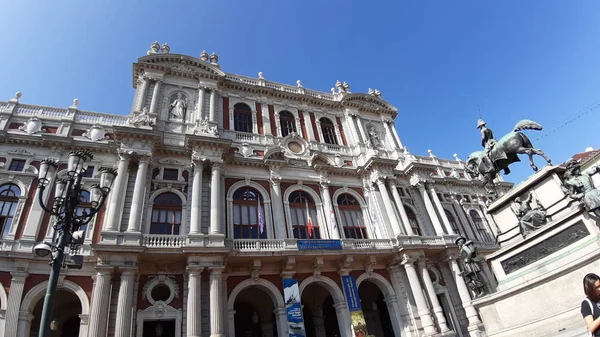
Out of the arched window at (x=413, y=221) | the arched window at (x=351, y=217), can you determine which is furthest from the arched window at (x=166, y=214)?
the arched window at (x=413, y=221)

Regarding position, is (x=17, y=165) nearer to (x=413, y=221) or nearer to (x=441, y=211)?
(x=413, y=221)

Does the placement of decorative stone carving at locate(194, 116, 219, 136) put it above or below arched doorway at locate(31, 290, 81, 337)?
above

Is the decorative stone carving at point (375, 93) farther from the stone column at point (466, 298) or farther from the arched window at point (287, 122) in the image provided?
the stone column at point (466, 298)

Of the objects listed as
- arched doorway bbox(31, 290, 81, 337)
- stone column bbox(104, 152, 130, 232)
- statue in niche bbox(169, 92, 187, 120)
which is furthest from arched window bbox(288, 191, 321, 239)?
arched doorway bbox(31, 290, 81, 337)

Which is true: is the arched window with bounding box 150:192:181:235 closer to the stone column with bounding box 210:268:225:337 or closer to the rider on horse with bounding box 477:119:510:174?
the stone column with bounding box 210:268:225:337

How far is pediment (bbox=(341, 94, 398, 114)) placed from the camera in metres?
27.3

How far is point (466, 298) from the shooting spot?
773 inches

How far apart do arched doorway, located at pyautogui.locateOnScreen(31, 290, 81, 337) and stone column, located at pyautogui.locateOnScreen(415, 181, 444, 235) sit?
21.0 meters

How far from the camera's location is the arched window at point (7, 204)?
1462 centimetres

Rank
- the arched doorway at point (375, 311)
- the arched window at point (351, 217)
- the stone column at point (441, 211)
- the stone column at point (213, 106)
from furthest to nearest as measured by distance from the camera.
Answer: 1. the stone column at point (441, 211)
2. the stone column at point (213, 106)
3. the arched window at point (351, 217)
4. the arched doorway at point (375, 311)

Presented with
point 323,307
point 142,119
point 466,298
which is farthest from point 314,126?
point 466,298

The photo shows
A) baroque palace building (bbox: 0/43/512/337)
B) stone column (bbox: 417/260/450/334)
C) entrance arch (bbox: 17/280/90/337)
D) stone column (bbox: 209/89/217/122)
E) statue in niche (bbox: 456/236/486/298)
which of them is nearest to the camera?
statue in niche (bbox: 456/236/486/298)

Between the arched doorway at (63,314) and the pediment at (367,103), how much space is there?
22.2 metres

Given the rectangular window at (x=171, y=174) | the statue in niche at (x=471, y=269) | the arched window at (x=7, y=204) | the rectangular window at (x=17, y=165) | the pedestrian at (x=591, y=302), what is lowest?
the pedestrian at (x=591, y=302)
